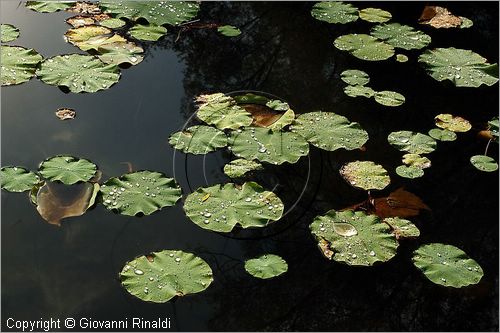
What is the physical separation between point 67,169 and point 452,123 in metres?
2.05

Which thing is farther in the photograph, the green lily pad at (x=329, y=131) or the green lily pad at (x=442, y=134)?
the green lily pad at (x=442, y=134)

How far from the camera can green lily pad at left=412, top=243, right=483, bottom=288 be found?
2371mm

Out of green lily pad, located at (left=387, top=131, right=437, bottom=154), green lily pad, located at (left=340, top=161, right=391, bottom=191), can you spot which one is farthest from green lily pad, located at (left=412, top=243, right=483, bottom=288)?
green lily pad, located at (left=387, top=131, right=437, bottom=154)

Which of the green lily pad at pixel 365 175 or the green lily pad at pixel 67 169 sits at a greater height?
the green lily pad at pixel 365 175

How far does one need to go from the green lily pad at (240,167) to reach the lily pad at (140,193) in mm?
260

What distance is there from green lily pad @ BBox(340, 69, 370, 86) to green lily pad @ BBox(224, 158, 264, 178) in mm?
1023

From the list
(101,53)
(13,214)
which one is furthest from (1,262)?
(101,53)

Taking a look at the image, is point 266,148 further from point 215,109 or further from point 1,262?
point 1,262

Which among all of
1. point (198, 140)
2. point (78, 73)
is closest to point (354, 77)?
point (198, 140)

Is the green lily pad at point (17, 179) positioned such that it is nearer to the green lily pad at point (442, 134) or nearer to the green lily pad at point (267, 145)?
the green lily pad at point (267, 145)

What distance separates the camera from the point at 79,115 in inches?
121

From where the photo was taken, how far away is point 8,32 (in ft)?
11.8

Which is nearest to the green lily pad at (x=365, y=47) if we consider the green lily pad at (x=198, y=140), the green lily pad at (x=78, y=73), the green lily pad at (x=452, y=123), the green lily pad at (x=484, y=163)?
the green lily pad at (x=452, y=123)

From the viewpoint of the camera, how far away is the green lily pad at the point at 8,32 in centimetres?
354
